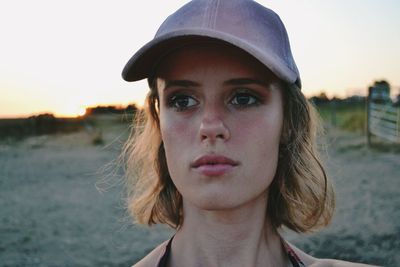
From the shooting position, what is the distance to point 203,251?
1.84 m

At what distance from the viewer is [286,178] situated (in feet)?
7.13

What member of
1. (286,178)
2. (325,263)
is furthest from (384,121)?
(325,263)

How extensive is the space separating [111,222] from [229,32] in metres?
5.40

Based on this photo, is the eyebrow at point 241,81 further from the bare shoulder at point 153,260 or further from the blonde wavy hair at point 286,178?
the bare shoulder at point 153,260

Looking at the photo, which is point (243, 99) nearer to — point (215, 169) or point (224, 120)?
point (224, 120)

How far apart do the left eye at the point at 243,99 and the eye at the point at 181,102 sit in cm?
15

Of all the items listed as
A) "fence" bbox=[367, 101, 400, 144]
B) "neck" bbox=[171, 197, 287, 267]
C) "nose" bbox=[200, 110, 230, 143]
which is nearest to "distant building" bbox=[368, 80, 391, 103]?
"fence" bbox=[367, 101, 400, 144]

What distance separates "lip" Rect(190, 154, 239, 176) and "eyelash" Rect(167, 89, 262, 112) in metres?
0.21

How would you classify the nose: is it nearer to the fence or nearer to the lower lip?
the lower lip

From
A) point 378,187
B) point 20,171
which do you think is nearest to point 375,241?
point 378,187

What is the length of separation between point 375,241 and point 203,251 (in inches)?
145

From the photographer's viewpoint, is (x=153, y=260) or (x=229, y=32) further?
(x=153, y=260)

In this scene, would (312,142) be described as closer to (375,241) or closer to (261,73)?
(261,73)

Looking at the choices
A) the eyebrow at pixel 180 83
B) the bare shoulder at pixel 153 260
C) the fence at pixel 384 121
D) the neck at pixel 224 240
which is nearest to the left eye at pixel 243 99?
the eyebrow at pixel 180 83
